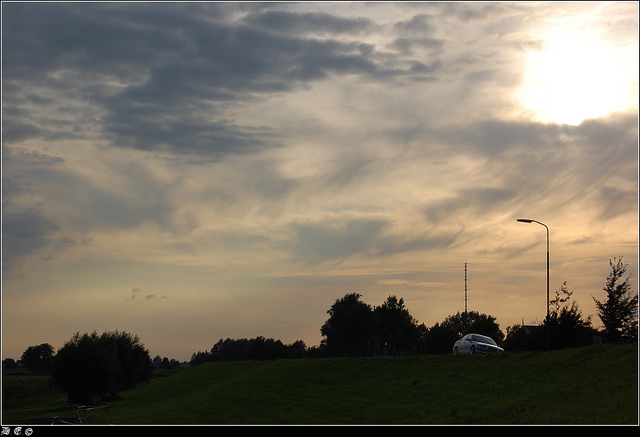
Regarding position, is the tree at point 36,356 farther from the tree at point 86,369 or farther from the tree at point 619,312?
the tree at point 619,312

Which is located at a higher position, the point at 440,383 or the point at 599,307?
the point at 599,307

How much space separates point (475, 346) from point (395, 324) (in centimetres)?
4343

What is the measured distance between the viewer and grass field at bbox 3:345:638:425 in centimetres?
2516

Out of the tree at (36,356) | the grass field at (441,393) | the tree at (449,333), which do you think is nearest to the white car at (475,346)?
the grass field at (441,393)

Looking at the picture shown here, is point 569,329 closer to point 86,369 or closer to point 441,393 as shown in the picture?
A: point 441,393

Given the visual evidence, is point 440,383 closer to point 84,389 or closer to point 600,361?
point 600,361

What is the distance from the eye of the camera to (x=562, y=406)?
82.3ft

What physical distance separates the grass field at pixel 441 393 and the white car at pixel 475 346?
2.99 metres

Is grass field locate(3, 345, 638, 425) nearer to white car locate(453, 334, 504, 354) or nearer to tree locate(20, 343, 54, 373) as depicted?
white car locate(453, 334, 504, 354)

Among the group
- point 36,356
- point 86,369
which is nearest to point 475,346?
point 86,369

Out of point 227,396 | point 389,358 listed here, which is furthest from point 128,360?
point 389,358

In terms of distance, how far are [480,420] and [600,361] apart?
27.1ft

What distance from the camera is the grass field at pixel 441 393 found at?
25.2 metres

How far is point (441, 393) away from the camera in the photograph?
1314 inches
